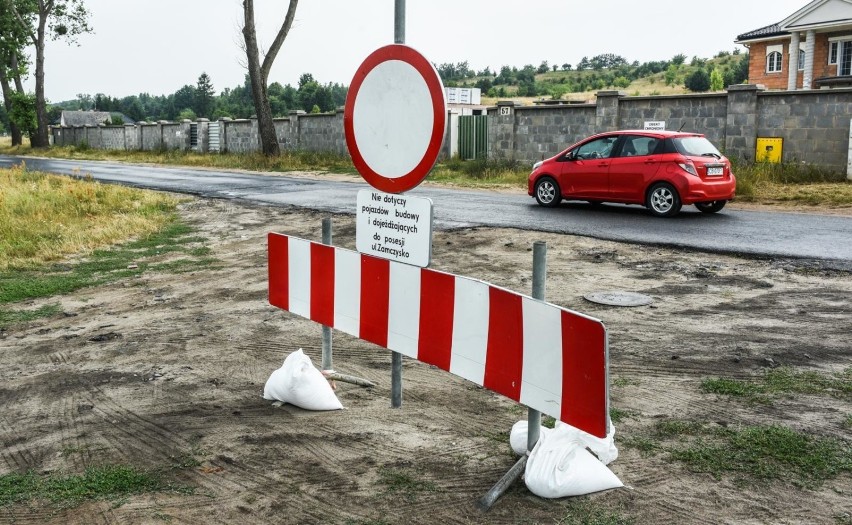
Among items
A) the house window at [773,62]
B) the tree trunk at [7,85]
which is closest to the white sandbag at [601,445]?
the house window at [773,62]

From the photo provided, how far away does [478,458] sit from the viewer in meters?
4.04

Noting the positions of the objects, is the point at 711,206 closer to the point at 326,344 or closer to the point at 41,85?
the point at 326,344

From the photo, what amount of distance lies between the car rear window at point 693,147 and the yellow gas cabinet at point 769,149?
291 inches

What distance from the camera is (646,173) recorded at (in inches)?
599

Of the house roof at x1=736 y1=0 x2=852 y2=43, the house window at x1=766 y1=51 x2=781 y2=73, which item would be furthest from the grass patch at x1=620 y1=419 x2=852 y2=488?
the house window at x1=766 y1=51 x2=781 y2=73

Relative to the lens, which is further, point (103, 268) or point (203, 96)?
point (203, 96)

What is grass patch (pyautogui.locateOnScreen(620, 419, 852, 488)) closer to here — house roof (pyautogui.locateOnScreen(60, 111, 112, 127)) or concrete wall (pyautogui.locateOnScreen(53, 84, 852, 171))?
concrete wall (pyautogui.locateOnScreen(53, 84, 852, 171))

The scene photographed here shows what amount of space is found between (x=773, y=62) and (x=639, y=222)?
4616 centimetres

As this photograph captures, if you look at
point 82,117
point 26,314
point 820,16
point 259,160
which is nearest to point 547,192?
point 26,314

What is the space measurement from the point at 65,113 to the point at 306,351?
145m

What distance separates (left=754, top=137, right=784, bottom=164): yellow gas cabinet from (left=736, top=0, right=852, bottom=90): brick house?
2529cm

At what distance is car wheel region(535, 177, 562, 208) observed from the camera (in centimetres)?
1672

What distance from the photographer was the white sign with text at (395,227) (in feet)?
13.9

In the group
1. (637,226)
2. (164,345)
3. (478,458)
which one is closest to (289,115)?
(637,226)
